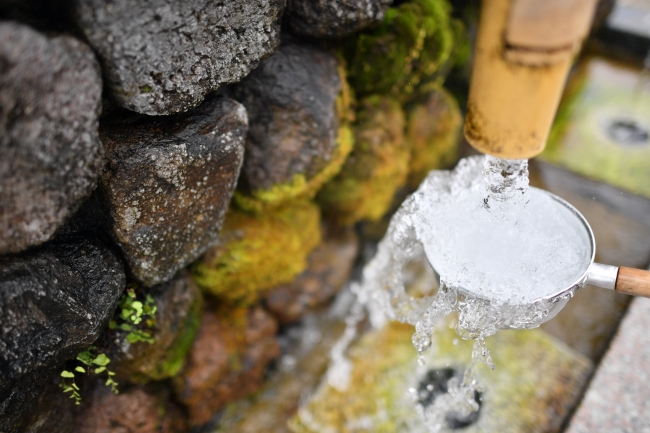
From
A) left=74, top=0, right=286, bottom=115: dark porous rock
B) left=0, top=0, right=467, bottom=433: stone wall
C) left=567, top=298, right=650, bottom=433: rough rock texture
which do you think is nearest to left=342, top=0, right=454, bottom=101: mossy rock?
left=0, top=0, right=467, bottom=433: stone wall

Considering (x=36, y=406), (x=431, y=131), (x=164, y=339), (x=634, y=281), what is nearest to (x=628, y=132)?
(x=431, y=131)

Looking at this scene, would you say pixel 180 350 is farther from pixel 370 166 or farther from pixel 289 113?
pixel 370 166

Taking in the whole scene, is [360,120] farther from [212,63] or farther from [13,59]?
[13,59]

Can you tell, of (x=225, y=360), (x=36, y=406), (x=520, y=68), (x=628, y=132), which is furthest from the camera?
(x=628, y=132)

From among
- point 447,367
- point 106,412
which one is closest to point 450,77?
point 447,367

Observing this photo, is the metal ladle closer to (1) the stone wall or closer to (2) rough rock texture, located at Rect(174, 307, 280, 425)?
(1) the stone wall

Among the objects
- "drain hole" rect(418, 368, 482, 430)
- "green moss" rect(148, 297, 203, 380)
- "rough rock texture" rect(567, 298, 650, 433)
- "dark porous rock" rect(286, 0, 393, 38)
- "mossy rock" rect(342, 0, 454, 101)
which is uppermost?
"dark porous rock" rect(286, 0, 393, 38)
